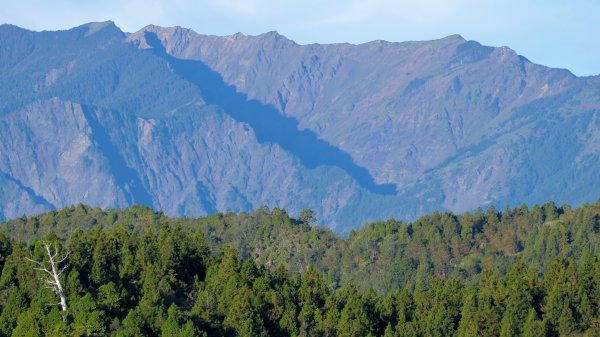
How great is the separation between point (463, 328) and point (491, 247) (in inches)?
3305

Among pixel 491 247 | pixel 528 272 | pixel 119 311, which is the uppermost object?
pixel 491 247

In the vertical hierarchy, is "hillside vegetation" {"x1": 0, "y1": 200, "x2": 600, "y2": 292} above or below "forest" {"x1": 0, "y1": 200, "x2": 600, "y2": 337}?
above

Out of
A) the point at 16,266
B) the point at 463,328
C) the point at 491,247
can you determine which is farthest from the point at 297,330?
the point at 491,247

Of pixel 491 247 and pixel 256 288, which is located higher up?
pixel 491 247

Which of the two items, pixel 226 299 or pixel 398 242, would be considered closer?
pixel 226 299

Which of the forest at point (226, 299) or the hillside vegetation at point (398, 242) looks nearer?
the forest at point (226, 299)

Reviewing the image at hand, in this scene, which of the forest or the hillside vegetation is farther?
the hillside vegetation

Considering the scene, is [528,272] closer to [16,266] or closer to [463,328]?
[463,328]

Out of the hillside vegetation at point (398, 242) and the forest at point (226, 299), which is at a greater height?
the hillside vegetation at point (398, 242)

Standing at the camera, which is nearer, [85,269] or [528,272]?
[85,269]

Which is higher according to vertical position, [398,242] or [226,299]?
[398,242]

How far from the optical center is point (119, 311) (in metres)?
92.8

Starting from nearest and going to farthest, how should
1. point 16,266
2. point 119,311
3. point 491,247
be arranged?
point 119,311 < point 16,266 < point 491,247

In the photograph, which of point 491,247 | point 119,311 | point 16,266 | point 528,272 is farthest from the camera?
point 491,247
